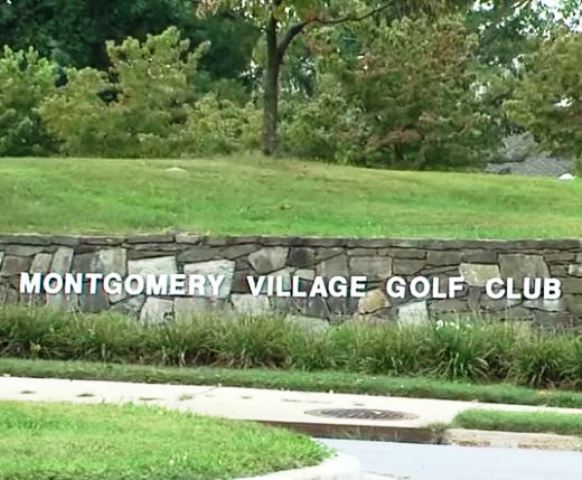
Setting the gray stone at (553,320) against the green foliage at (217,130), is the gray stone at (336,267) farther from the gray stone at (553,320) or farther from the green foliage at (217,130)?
the green foliage at (217,130)

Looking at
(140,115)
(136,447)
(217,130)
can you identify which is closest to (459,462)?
(136,447)

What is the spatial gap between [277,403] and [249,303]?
463 cm

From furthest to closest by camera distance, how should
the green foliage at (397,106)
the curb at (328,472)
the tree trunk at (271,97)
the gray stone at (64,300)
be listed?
the green foliage at (397,106) → the tree trunk at (271,97) → the gray stone at (64,300) → the curb at (328,472)

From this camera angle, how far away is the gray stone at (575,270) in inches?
674

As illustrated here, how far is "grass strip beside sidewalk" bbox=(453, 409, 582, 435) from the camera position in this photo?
12.1 m

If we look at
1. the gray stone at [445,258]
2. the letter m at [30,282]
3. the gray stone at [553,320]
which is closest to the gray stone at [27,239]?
the letter m at [30,282]

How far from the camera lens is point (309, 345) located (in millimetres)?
16062

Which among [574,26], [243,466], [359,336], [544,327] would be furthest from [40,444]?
[574,26]

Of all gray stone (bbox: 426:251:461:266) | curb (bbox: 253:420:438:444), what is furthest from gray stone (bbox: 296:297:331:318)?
curb (bbox: 253:420:438:444)

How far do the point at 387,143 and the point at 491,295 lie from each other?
51.1 feet

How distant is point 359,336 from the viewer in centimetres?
1605

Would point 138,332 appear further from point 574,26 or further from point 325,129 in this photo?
point 574,26

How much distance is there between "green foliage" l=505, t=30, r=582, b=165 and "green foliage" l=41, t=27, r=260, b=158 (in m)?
7.46

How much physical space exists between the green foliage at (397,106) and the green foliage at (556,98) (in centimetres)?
134
